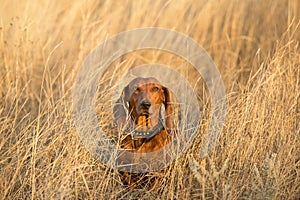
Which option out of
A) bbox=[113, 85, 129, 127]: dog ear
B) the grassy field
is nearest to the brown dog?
bbox=[113, 85, 129, 127]: dog ear

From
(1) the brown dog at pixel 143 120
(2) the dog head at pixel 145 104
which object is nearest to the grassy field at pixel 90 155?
(1) the brown dog at pixel 143 120

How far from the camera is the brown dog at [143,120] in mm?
2893

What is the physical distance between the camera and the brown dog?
2.89 meters

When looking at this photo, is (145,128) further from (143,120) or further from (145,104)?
(145,104)

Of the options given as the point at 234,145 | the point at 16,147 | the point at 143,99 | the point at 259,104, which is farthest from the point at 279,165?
the point at 16,147

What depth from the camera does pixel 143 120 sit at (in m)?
2.92

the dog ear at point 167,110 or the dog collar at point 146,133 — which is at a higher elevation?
the dog ear at point 167,110

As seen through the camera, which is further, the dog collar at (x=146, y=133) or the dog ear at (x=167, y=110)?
the dog ear at (x=167, y=110)

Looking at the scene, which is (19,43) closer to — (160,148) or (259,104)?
(160,148)

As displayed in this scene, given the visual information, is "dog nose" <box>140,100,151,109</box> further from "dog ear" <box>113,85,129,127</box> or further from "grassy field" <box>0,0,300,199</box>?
"grassy field" <box>0,0,300,199</box>

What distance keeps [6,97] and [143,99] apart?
1.09 meters

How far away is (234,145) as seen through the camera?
2959 millimetres

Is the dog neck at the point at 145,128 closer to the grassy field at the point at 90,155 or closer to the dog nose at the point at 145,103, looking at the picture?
the dog nose at the point at 145,103

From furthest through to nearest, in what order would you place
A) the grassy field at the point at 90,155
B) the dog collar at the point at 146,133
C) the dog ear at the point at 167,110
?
1. the dog ear at the point at 167,110
2. the dog collar at the point at 146,133
3. the grassy field at the point at 90,155
